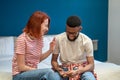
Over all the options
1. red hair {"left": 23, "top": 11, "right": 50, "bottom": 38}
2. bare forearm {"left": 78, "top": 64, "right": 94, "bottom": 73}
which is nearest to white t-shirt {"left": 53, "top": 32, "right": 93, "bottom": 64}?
bare forearm {"left": 78, "top": 64, "right": 94, "bottom": 73}

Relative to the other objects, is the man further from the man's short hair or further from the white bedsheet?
the white bedsheet

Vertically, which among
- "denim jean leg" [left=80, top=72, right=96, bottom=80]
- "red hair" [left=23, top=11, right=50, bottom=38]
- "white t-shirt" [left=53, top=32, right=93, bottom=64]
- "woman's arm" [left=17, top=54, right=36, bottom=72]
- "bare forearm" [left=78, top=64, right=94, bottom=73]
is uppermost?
"red hair" [left=23, top=11, right=50, bottom=38]

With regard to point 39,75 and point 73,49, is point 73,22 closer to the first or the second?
point 73,49

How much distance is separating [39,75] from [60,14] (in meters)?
2.17

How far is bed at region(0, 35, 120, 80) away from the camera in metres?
2.27

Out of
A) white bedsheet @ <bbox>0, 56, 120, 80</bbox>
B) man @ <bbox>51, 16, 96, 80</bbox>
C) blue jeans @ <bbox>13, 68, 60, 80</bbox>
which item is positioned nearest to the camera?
blue jeans @ <bbox>13, 68, 60, 80</bbox>

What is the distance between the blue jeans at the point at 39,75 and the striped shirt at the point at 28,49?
0.08 m

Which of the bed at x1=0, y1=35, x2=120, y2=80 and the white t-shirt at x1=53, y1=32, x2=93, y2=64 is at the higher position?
the white t-shirt at x1=53, y1=32, x2=93, y2=64

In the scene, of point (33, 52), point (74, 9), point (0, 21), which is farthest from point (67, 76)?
point (74, 9)

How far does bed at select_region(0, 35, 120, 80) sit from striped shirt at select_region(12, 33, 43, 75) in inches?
11.5

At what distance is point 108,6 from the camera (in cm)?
422

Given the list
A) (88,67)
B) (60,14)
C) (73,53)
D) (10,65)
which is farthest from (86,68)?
(60,14)

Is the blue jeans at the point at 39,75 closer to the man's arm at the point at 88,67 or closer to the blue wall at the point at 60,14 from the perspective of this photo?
the man's arm at the point at 88,67

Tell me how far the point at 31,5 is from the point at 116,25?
5.05 feet
